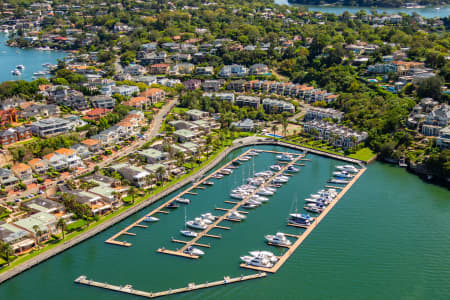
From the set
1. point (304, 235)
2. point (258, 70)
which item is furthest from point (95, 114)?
point (304, 235)

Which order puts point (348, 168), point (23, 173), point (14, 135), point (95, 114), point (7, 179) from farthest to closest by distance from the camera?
point (95, 114), point (14, 135), point (348, 168), point (23, 173), point (7, 179)


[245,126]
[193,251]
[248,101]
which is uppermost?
[248,101]

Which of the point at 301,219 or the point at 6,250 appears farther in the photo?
the point at 301,219

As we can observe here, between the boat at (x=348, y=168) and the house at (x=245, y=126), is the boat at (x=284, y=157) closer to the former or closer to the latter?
the boat at (x=348, y=168)

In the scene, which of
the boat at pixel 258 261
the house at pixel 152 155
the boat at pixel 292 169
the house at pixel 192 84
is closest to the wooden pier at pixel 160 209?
the house at pixel 152 155

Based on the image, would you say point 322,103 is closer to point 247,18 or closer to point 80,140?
point 80,140

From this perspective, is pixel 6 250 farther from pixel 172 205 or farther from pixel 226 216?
pixel 226 216

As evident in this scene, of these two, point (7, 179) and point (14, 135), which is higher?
point (14, 135)

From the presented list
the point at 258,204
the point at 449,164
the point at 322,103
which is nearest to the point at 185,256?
the point at 258,204

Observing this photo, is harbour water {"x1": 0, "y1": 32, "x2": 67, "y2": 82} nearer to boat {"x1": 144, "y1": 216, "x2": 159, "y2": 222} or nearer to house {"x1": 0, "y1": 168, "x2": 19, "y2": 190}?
house {"x1": 0, "y1": 168, "x2": 19, "y2": 190}
